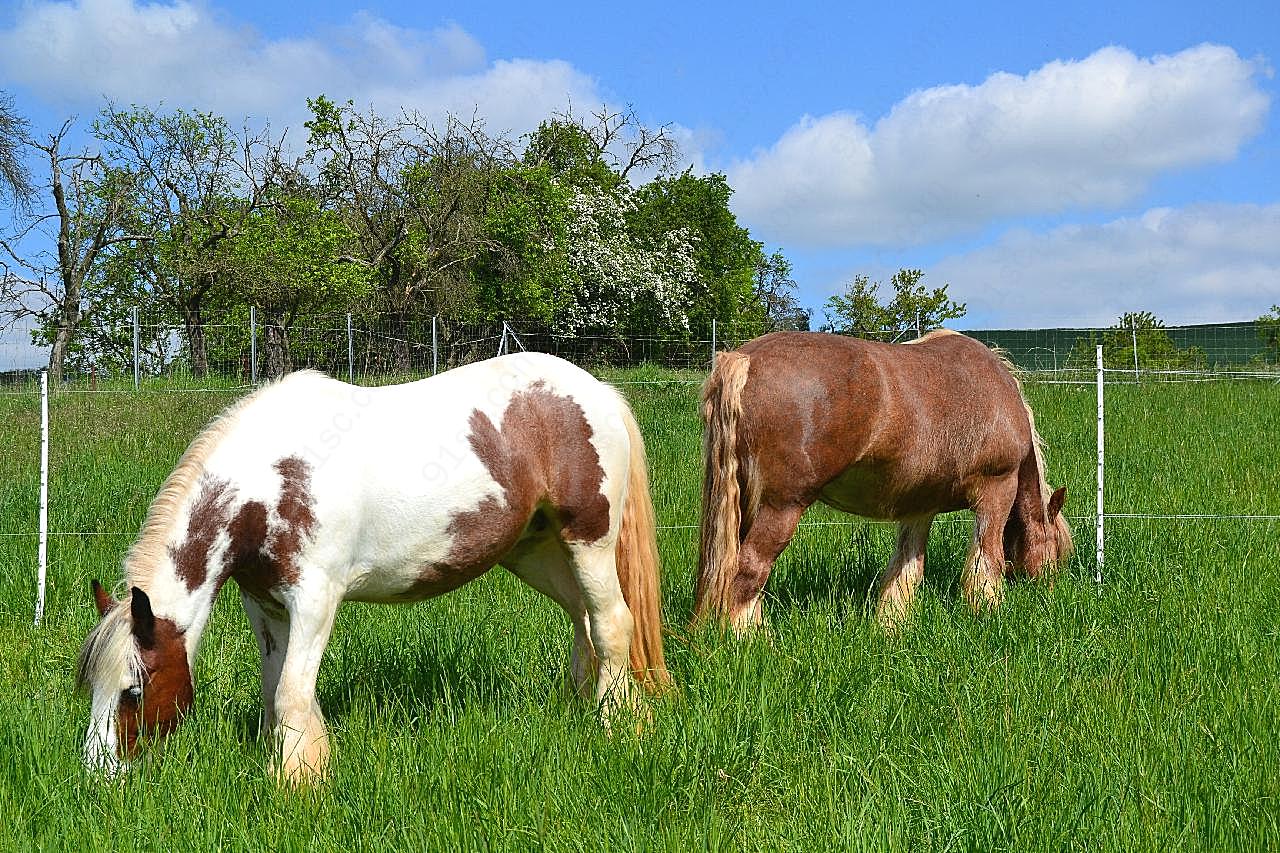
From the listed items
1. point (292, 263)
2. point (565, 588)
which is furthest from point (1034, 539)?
point (292, 263)

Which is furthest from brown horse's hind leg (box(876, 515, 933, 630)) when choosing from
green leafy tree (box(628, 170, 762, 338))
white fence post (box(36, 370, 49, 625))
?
green leafy tree (box(628, 170, 762, 338))

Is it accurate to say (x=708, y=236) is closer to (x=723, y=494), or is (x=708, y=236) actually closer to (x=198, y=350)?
(x=198, y=350)

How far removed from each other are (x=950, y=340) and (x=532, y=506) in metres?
3.30

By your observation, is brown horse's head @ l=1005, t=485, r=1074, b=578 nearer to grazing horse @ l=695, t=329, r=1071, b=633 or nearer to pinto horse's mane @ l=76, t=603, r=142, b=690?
grazing horse @ l=695, t=329, r=1071, b=633

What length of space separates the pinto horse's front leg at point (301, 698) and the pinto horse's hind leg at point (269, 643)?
0.22 m

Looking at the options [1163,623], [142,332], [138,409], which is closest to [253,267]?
[142,332]

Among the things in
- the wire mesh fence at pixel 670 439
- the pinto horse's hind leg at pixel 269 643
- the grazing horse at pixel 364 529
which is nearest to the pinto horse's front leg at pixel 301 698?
the grazing horse at pixel 364 529

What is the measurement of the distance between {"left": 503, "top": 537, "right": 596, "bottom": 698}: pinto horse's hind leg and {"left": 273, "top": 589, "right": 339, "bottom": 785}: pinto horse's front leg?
1129 mm

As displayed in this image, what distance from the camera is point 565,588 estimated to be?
14.6 ft

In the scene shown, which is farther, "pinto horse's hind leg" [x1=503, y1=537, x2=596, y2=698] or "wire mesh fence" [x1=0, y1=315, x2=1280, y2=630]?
"wire mesh fence" [x1=0, y1=315, x2=1280, y2=630]

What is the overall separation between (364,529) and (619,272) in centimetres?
3093

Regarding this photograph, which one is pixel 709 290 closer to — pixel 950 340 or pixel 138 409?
pixel 138 409

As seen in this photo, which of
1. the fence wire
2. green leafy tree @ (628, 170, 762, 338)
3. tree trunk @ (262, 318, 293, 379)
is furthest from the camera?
green leafy tree @ (628, 170, 762, 338)

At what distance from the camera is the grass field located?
3043 mm
